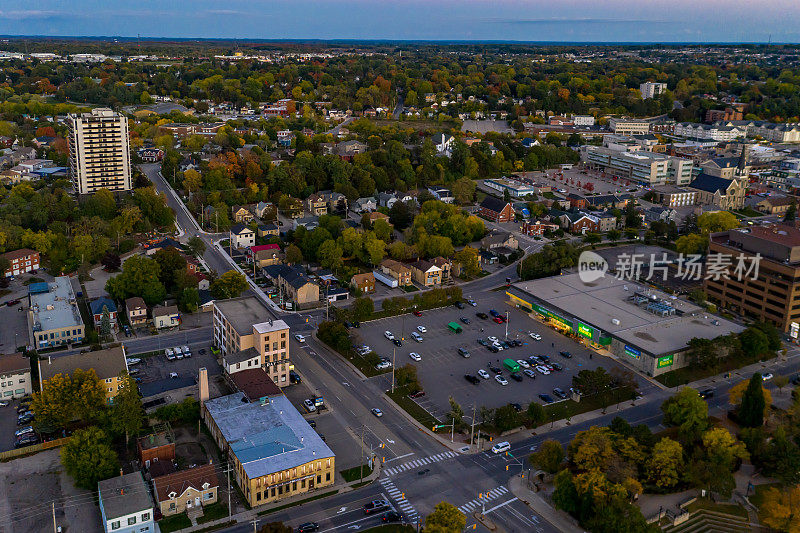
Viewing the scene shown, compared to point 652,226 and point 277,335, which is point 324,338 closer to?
point 277,335

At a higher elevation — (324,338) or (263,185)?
(263,185)

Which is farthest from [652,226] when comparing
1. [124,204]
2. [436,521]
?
[124,204]

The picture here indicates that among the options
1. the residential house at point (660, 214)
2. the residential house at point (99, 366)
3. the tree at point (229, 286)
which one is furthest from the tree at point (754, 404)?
the residential house at point (660, 214)

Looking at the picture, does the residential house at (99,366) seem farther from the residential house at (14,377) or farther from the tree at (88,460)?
the tree at (88,460)

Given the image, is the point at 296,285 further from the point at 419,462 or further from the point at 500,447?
the point at 500,447

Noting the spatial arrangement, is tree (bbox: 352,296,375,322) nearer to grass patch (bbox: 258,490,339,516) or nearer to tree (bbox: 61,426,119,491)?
grass patch (bbox: 258,490,339,516)

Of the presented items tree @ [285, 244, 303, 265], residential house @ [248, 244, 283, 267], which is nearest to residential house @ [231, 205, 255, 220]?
residential house @ [248, 244, 283, 267]

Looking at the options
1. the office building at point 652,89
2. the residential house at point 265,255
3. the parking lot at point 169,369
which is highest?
the office building at point 652,89
